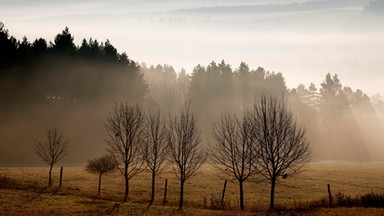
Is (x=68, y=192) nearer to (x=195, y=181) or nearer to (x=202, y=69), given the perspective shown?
(x=195, y=181)

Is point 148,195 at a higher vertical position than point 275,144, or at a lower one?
lower

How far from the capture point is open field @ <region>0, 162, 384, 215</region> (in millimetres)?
24781

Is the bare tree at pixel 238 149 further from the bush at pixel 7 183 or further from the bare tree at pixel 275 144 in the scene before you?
the bush at pixel 7 183

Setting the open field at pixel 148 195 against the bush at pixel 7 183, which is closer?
the open field at pixel 148 195

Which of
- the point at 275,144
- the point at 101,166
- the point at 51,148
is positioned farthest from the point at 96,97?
the point at 275,144

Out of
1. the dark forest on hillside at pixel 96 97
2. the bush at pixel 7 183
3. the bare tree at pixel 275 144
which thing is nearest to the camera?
the bare tree at pixel 275 144

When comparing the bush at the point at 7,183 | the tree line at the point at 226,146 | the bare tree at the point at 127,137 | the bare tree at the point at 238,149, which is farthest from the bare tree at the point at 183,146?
the bush at the point at 7,183

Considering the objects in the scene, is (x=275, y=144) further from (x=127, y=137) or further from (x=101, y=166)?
(x=101, y=166)

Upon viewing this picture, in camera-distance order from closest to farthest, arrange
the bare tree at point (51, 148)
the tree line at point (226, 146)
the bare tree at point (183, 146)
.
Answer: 1. the tree line at point (226, 146)
2. the bare tree at point (183, 146)
3. the bare tree at point (51, 148)

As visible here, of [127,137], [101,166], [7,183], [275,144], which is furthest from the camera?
[101,166]

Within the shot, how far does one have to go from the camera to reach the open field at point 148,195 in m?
24.8

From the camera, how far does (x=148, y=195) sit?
33.3 m

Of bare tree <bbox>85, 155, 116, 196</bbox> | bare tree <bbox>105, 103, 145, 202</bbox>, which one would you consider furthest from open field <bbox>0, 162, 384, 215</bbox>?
bare tree <bbox>105, 103, 145, 202</bbox>

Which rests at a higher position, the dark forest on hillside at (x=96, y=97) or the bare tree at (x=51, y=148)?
the dark forest on hillside at (x=96, y=97)
